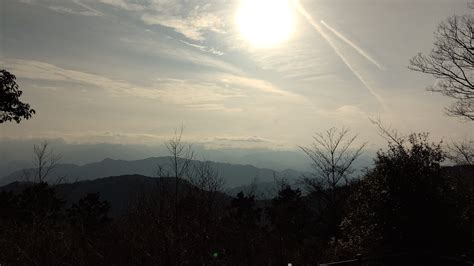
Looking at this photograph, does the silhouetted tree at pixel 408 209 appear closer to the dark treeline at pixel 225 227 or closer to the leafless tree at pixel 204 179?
the dark treeline at pixel 225 227

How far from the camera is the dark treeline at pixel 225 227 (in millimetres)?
9219

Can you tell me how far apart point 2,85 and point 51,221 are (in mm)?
8102

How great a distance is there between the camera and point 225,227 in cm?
1294

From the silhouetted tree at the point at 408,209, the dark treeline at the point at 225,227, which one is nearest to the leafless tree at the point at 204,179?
the dark treeline at the point at 225,227

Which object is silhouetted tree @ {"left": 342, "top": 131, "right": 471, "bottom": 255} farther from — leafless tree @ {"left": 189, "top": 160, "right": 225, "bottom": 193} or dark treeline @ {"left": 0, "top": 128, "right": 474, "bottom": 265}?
leafless tree @ {"left": 189, "top": 160, "right": 225, "bottom": 193}

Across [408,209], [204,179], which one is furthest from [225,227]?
[408,209]

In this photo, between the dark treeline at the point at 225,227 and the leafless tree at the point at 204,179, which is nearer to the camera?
the dark treeline at the point at 225,227

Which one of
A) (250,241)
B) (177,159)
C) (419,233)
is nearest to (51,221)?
(177,159)

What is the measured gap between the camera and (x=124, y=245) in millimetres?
9812

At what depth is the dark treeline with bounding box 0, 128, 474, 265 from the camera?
9.22 metres

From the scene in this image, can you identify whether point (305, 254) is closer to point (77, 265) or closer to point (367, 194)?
point (367, 194)

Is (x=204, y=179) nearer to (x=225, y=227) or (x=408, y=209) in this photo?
(x=225, y=227)

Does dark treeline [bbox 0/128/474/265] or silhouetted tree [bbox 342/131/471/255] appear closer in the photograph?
dark treeline [bbox 0/128/474/265]

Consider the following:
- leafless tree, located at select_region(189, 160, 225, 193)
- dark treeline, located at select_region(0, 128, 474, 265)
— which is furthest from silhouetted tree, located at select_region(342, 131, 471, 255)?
leafless tree, located at select_region(189, 160, 225, 193)
